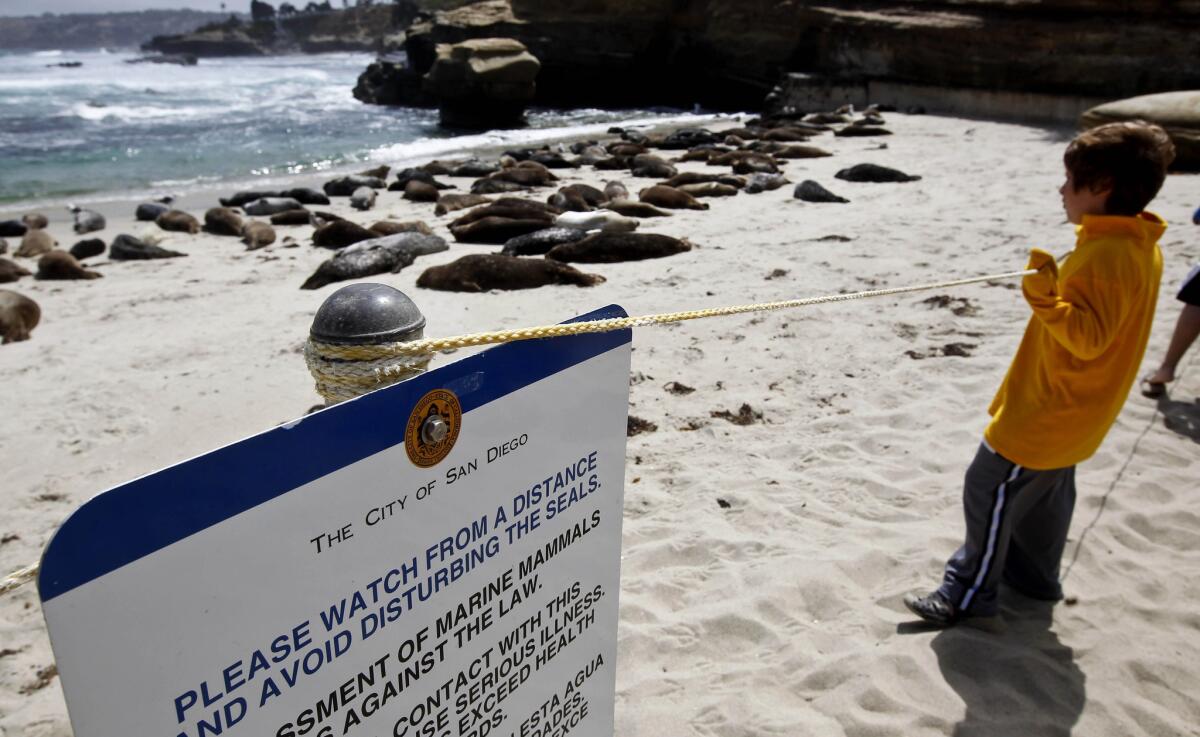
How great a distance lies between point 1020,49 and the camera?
2375 centimetres

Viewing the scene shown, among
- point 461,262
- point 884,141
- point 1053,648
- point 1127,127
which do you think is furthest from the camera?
point 884,141

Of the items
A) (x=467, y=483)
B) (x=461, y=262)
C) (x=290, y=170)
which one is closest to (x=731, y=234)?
(x=461, y=262)

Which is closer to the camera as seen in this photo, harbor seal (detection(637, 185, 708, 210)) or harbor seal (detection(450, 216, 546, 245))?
harbor seal (detection(450, 216, 546, 245))

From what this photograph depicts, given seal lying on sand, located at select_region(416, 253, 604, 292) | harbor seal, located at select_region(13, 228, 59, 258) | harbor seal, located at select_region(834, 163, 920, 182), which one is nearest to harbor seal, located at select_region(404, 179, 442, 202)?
harbor seal, located at select_region(13, 228, 59, 258)

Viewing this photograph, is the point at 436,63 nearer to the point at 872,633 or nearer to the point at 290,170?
the point at 290,170

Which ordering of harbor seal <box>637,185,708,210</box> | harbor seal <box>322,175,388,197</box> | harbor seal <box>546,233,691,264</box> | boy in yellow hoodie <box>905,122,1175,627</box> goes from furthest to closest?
1. harbor seal <box>322,175,388,197</box>
2. harbor seal <box>637,185,708,210</box>
3. harbor seal <box>546,233,691,264</box>
4. boy in yellow hoodie <box>905,122,1175,627</box>

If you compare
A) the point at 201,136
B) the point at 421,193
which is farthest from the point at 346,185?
the point at 201,136

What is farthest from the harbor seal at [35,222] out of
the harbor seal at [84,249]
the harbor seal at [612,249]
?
the harbor seal at [612,249]

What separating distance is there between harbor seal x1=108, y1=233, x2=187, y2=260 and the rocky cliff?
23044 mm

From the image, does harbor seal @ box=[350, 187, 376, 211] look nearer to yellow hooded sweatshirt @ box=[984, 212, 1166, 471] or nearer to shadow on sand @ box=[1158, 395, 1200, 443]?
shadow on sand @ box=[1158, 395, 1200, 443]

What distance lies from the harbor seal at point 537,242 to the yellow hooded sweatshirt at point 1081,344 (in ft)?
20.8

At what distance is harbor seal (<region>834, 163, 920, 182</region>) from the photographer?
42.7 ft

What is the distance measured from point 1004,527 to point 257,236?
381 inches

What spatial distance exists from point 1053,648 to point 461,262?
595cm
